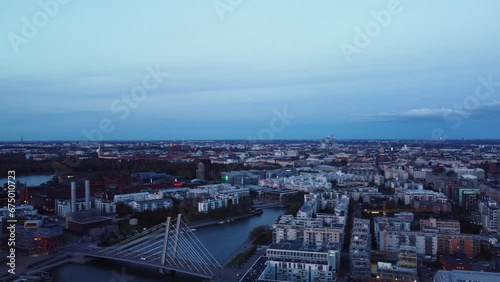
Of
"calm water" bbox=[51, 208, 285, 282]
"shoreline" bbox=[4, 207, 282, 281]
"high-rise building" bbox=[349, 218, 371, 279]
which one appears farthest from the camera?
"calm water" bbox=[51, 208, 285, 282]

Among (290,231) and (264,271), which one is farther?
(290,231)

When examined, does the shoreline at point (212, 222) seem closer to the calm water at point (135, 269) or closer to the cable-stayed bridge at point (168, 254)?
the calm water at point (135, 269)

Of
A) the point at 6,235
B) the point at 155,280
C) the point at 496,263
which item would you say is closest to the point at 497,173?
the point at 496,263

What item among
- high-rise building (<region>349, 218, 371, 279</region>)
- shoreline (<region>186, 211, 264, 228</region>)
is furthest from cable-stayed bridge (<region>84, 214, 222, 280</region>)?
high-rise building (<region>349, 218, 371, 279</region>)

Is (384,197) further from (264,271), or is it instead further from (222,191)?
(264,271)

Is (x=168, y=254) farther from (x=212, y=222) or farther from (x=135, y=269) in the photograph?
(x=212, y=222)

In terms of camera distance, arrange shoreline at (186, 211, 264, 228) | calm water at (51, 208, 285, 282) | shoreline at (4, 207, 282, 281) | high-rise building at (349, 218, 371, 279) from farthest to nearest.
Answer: shoreline at (186, 211, 264, 228)
calm water at (51, 208, 285, 282)
shoreline at (4, 207, 282, 281)
high-rise building at (349, 218, 371, 279)

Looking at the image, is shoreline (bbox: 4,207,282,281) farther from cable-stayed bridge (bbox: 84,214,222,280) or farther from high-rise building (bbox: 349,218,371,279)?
high-rise building (bbox: 349,218,371,279)

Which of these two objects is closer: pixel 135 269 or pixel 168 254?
pixel 135 269

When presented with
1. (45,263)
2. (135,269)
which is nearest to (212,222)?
(135,269)
